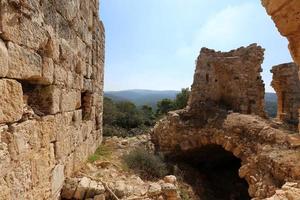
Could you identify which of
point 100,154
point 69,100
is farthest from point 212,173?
point 69,100

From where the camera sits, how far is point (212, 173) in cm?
1188

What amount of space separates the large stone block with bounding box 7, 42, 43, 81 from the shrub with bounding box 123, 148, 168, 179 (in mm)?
4285

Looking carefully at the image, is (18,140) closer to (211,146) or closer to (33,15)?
(33,15)

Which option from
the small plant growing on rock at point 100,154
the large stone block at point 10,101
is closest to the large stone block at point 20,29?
the large stone block at point 10,101

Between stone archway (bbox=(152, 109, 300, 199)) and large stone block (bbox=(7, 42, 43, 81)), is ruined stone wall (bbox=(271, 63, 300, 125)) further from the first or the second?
large stone block (bbox=(7, 42, 43, 81))

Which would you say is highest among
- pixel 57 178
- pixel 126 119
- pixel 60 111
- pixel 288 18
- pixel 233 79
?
pixel 288 18

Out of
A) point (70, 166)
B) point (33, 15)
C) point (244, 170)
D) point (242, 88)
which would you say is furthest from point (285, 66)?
point (33, 15)

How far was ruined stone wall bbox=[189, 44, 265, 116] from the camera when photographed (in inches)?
→ 487

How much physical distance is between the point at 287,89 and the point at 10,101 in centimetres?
1536

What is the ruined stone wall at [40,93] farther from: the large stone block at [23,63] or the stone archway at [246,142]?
the stone archway at [246,142]

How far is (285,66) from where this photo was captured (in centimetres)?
1498

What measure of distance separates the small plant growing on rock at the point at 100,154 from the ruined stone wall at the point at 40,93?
0.66m

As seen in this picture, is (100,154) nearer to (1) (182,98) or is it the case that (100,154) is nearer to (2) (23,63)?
(2) (23,63)

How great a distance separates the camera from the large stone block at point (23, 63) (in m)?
2.50
